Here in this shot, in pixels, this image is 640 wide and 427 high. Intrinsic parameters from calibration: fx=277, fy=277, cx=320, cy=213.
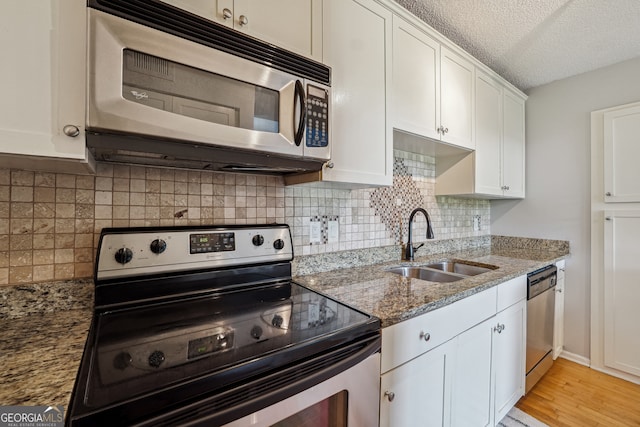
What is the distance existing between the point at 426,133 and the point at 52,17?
1.58 metres

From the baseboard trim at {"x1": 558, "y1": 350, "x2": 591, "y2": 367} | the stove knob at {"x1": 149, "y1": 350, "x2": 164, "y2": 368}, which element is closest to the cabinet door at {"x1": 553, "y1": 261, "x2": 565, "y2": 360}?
the baseboard trim at {"x1": 558, "y1": 350, "x2": 591, "y2": 367}

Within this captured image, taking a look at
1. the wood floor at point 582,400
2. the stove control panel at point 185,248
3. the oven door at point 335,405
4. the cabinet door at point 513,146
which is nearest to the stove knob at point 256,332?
the oven door at point 335,405

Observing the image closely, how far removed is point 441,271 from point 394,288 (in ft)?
2.21

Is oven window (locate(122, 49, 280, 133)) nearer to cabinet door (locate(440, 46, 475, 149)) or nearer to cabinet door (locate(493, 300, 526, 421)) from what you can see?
cabinet door (locate(440, 46, 475, 149))

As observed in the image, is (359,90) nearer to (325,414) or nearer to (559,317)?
(325,414)

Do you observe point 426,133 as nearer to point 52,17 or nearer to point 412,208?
point 412,208

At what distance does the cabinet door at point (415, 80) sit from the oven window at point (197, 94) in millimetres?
789

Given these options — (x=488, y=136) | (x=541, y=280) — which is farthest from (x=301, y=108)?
(x=541, y=280)

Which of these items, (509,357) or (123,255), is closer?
(123,255)

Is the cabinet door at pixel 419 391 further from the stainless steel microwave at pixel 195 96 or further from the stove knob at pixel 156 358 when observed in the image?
the stainless steel microwave at pixel 195 96

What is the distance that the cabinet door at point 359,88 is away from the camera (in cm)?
121

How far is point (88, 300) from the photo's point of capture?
3.16ft

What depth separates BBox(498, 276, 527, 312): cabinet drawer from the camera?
1496mm

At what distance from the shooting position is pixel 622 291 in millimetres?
2062
